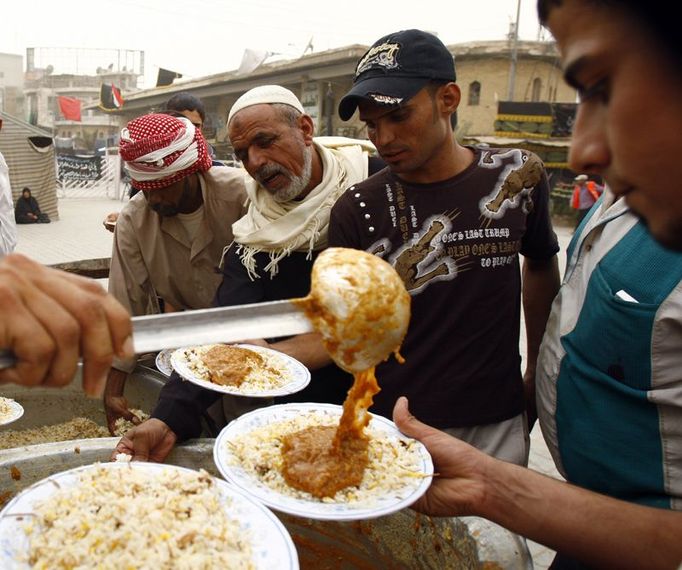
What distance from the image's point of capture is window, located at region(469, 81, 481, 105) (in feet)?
74.3

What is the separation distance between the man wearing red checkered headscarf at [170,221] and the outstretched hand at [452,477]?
1845 millimetres

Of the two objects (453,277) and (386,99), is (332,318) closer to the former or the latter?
(453,277)

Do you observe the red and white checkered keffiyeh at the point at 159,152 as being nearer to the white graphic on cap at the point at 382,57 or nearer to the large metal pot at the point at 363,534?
the white graphic on cap at the point at 382,57

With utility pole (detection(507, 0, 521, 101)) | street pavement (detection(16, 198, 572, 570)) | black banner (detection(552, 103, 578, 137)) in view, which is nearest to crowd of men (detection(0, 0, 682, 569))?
street pavement (detection(16, 198, 572, 570))

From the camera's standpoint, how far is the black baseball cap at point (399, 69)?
2.07 metres

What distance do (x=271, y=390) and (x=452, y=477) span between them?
29.1 inches

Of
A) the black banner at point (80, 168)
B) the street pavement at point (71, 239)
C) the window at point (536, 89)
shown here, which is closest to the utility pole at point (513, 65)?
the window at point (536, 89)

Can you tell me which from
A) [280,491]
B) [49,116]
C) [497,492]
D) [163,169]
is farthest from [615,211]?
[49,116]

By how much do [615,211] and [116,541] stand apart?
1.50 metres

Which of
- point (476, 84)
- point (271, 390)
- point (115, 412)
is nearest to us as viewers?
point (271, 390)

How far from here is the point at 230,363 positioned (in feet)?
6.98

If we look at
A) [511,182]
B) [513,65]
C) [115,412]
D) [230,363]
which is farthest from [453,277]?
[513,65]

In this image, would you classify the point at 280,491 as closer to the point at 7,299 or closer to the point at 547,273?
the point at 7,299

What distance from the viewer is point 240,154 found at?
2680 mm
